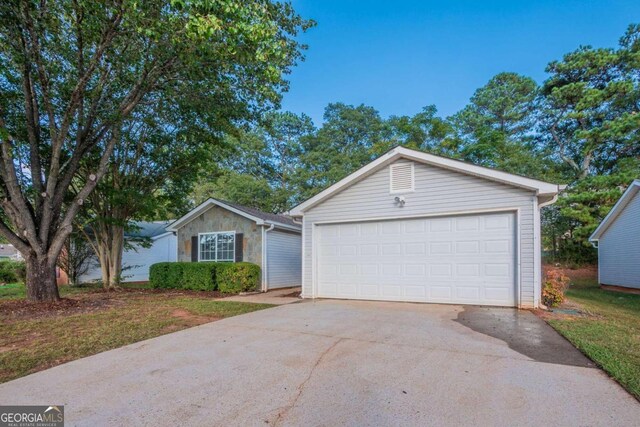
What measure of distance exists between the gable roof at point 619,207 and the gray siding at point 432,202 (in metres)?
7.20

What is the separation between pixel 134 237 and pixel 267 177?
13271 millimetres

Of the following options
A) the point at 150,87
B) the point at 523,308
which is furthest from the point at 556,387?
the point at 150,87

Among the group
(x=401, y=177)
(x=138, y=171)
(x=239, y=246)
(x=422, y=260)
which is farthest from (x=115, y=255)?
(x=422, y=260)

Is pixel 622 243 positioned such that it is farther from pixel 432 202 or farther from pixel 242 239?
pixel 242 239

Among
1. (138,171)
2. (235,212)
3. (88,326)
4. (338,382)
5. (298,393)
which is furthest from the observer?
(138,171)

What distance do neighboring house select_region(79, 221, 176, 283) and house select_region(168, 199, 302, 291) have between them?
4586 millimetres

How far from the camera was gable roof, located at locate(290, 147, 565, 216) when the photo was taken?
6918mm

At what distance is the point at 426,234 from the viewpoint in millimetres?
8156

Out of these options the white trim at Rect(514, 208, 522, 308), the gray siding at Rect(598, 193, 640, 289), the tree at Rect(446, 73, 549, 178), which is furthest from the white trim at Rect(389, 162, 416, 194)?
the tree at Rect(446, 73, 549, 178)

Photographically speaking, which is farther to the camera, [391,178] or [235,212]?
[235,212]

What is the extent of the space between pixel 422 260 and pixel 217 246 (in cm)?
809

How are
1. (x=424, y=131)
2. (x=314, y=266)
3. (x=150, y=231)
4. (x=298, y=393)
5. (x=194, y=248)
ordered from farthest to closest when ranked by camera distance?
(x=424, y=131) → (x=150, y=231) → (x=194, y=248) → (x=314, y=266) → (x=298, y=393)

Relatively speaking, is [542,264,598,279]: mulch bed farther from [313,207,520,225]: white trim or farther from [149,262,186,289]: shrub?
[149,262,186,289]: shrub

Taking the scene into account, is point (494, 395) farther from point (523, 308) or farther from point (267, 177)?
point (267, 177)
